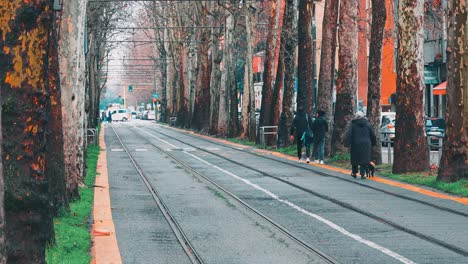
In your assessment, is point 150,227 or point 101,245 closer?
point 101,245

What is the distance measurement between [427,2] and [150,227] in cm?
3064

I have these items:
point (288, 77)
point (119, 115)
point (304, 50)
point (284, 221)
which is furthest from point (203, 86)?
point (119, 115)

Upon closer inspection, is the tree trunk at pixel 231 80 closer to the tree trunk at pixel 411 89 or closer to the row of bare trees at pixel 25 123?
the tree trunk at pixel 411 89

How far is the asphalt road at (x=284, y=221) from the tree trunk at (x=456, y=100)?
1.29m

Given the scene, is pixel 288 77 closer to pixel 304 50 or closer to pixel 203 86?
pixel 304 50

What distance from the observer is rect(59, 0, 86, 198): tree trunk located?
1922cm

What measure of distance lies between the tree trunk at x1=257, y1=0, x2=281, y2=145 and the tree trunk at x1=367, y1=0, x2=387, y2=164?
16.8 metres

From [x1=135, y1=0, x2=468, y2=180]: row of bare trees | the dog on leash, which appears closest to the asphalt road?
the dog on leash

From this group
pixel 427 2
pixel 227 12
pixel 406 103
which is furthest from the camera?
pixel 227 12

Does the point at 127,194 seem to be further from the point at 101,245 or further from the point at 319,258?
the point at 319,258

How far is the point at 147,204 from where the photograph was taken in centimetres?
1994

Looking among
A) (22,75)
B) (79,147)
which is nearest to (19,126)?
(22,75)

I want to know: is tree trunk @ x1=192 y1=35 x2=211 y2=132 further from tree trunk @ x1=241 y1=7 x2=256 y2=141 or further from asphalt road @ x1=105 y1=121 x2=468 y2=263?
asphalt road @ x1=105 y1=121 x2=468 y2=263

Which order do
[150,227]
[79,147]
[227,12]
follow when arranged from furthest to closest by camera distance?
[227,12]
[79,147]
[150,227]
